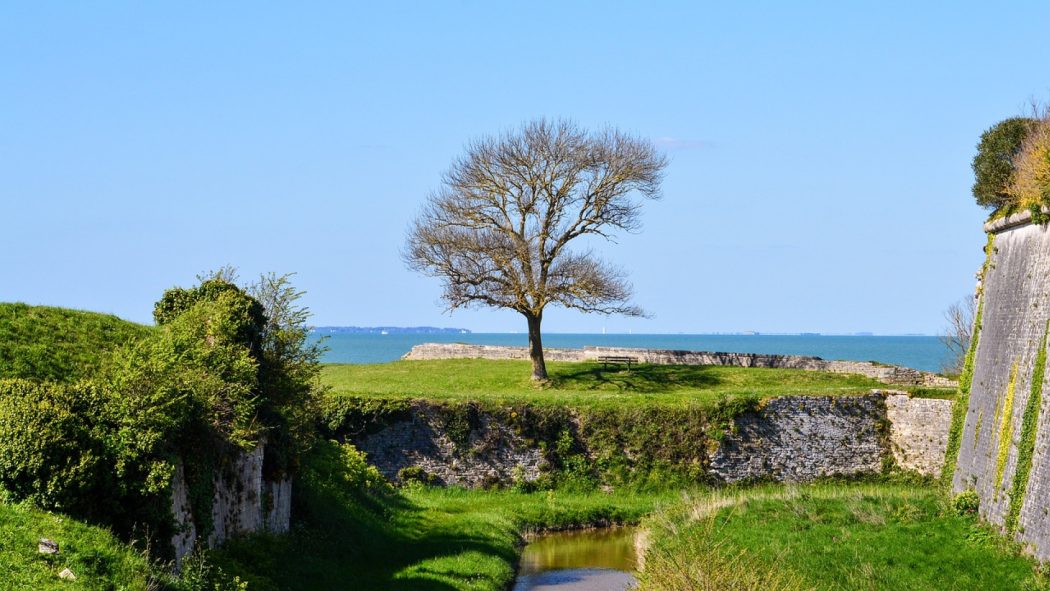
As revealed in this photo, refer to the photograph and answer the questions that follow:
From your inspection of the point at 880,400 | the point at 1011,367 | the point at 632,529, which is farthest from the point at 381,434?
the point at 1011,367

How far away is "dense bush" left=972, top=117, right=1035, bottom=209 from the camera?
33419mm

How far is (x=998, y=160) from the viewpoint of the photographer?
34.2 metres

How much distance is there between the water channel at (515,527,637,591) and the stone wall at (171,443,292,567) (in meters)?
6.58

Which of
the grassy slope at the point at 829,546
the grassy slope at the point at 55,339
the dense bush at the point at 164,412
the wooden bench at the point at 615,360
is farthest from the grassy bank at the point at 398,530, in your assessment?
the wooden bench at the point at 615,360

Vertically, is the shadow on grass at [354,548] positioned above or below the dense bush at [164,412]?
below

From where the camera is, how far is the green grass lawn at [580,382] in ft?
139

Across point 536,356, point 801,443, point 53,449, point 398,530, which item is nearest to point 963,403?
point 801,443

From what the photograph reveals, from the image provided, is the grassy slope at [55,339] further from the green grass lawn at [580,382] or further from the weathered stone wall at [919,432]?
the weathered stone wall at [919,432]

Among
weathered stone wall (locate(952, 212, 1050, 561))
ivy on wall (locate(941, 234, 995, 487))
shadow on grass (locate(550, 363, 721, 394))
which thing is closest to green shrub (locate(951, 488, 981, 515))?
weathered stone wall (locate(952, 212, 1050, 561))

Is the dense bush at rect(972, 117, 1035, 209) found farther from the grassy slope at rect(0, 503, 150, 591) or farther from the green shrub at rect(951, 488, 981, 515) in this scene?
the grassy slope at rect(0, 503, 150, 591)

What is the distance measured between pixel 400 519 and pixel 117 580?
17.2 metres

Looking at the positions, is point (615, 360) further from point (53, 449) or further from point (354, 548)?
point (53, 449)

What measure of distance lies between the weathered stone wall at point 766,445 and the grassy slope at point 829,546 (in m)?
6.66

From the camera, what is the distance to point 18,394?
18484 mm
